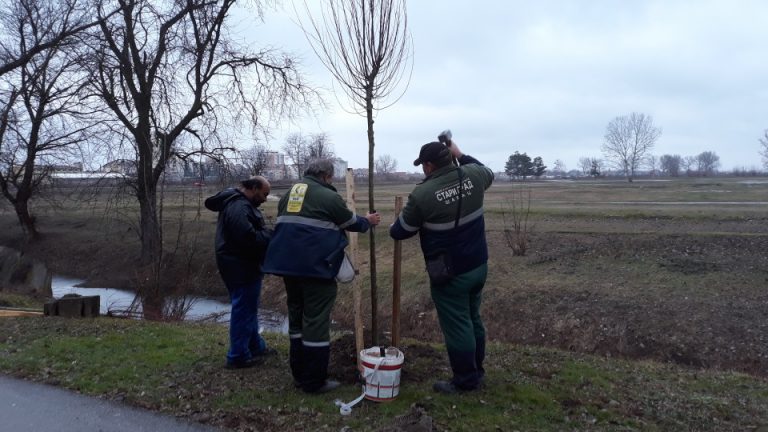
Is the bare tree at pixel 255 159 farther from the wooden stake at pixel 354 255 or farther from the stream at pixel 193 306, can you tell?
the wooden stake at pixel 354 255

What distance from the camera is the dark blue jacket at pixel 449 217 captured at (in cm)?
483

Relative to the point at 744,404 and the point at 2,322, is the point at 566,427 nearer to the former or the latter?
the point at 744,404

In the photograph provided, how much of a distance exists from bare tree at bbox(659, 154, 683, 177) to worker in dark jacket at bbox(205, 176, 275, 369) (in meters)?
109

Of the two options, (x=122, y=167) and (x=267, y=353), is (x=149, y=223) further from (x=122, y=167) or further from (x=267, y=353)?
(x=267, y=353)

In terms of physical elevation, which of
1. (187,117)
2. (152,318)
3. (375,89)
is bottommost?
(152,318)

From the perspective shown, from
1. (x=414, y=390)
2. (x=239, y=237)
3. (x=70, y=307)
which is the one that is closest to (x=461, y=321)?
(x=414, y=390)

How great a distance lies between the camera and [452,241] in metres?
4.84

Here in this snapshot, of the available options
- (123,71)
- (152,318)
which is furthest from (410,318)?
(123,71)

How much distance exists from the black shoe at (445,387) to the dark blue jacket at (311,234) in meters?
1.31

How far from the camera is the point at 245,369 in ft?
19.3

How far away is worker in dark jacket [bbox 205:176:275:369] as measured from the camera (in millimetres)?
5707

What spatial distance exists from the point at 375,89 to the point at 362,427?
10.5 ft

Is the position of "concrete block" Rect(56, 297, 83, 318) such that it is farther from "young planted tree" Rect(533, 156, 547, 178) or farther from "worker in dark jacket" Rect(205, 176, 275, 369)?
"young planted tree" Rect(533, 156, 547, 178)

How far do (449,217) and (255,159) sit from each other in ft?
49.6
